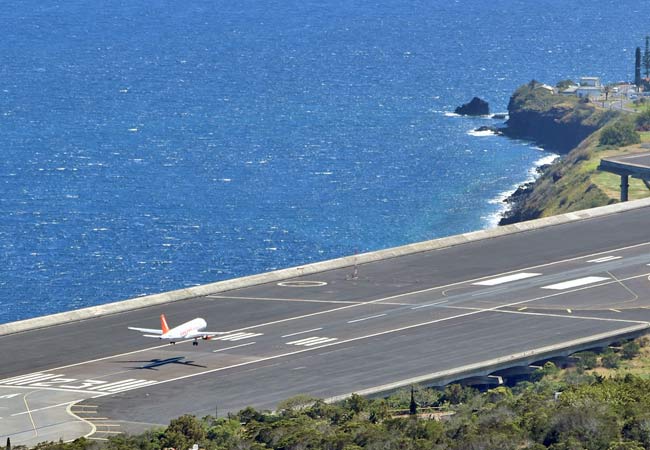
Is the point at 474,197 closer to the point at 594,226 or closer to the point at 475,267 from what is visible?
the point at 594,226

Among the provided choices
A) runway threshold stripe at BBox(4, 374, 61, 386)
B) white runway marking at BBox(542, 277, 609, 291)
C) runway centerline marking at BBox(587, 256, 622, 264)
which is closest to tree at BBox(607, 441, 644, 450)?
runway threshold stripe at BBox(4, 374, 61, 386)

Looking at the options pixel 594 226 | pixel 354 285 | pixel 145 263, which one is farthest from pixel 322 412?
pixel 145 263

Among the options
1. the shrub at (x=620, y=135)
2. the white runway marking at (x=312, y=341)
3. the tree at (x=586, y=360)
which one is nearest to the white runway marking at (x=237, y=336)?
the white runway marking at (x=312, y=341)

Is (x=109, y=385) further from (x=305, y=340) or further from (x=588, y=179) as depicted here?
(x=588, y=179)

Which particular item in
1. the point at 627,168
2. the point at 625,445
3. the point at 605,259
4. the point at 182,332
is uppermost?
the point at 182,332

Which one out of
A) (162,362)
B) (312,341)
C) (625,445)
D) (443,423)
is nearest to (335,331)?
(312,341)

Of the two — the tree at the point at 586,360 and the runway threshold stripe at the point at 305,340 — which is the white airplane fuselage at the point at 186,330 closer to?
the runway threshold stripe at the point at 305,340
